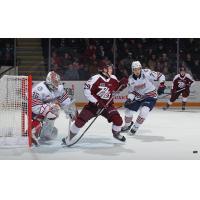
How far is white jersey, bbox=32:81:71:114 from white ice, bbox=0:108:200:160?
410mm

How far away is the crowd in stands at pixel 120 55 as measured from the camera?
9914 mm

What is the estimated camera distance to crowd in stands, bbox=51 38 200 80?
32.5ft

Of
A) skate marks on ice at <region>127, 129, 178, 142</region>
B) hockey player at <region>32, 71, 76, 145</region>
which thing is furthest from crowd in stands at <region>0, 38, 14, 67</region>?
hockey player at <region>32, 71, 76, 145</region>

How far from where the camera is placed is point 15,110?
5.57m

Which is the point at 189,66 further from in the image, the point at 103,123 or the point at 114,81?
the point at 114,81

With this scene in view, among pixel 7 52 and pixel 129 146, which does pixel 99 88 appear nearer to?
pixel 129 146

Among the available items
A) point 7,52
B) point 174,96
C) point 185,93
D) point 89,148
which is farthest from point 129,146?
point 7,52

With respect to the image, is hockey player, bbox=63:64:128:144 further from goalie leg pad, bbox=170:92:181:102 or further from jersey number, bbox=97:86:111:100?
goalie leg pad, bbox=170:92:181:102

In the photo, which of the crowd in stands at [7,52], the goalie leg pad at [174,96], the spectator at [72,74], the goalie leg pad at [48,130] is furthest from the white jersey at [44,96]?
the crowd in stands at [7,52]

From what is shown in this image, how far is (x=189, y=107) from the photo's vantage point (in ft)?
32.6

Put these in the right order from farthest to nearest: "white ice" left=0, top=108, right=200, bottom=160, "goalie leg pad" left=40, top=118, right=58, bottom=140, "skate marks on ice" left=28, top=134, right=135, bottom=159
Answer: "goalie leg pad" left=40, top=118, right=58, bottom=140, "skate marks on ice" left=28, top=134, right=135, bottom=159, "white ice" left=0, top=108, right=200, bottom=160

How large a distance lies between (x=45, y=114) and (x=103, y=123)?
2.29 metres

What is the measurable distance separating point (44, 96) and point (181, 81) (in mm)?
4219

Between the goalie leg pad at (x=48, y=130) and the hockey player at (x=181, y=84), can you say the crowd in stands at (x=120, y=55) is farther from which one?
the goalie leg pad at (x=48, y=130)
